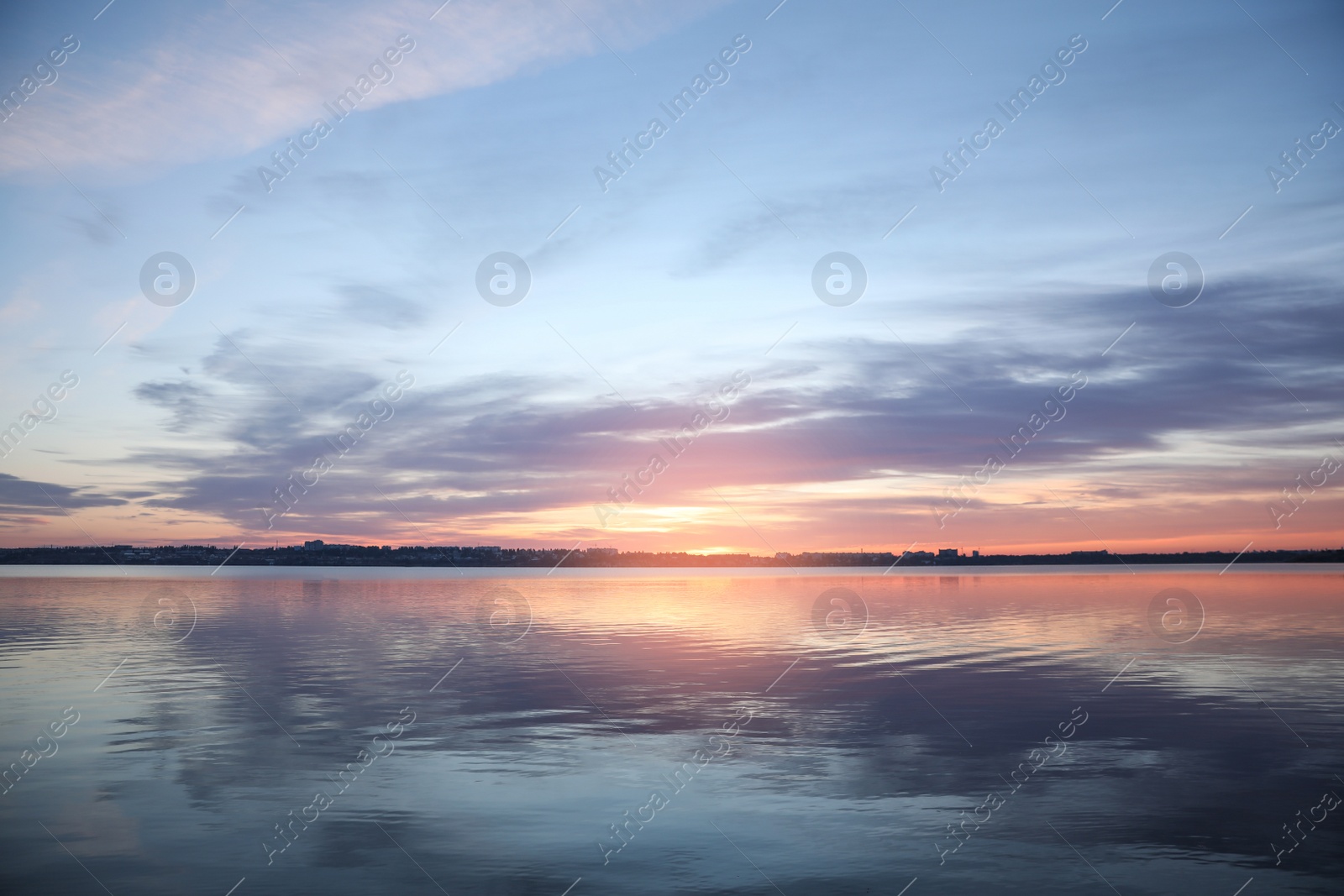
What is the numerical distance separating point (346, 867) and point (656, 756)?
8.21 m

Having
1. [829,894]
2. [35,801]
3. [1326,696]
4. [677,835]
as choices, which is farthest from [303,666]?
[1326,696]

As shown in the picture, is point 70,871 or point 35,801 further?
point 35,801

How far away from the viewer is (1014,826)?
16297 mm

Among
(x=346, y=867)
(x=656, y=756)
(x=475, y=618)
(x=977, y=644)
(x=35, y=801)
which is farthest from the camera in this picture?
(x=475, y=618)

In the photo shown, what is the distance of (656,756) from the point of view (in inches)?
834

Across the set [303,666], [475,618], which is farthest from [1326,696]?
[475,618]

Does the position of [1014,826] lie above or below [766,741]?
below

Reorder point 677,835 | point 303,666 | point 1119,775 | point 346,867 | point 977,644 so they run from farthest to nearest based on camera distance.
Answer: point 977,644 < point 303,666 < point 1119,775 < point 677,835 < point 346,867

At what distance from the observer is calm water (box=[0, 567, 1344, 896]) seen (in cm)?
1445

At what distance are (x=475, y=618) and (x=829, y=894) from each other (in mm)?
52316

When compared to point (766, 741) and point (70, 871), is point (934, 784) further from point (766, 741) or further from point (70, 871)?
point (70, 871)

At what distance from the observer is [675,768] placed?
20.2 metres

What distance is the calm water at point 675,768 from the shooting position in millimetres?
14445

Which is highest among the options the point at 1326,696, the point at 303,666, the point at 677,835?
the point at 303,666
